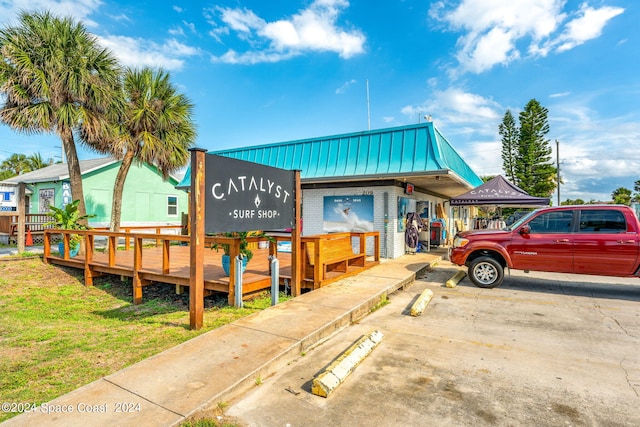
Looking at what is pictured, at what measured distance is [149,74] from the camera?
13336 millimetres

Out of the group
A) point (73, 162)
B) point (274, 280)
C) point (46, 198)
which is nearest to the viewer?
point (274, 280)

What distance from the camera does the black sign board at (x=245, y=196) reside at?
4820 millimetres

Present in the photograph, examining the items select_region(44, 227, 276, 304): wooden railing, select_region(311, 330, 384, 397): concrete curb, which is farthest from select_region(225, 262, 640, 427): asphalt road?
select_region(44, 227, 276, 304): wooden railing

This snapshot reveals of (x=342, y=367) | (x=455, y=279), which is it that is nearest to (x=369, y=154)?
(x=455, y=279)

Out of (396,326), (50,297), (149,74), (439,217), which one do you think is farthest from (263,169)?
(439,217)

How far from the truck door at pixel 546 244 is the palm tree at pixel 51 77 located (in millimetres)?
13377

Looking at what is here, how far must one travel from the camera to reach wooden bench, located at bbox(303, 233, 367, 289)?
7156 mm

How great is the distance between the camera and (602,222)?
7238mm

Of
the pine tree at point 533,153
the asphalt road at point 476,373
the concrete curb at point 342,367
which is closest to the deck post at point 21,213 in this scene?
the asphalt road at point 476,373

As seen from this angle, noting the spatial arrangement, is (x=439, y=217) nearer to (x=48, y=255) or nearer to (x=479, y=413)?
(x=479, y=413)

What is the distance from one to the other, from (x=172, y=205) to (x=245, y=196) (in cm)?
2023

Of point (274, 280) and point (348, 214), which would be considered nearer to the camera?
point (274, 280)

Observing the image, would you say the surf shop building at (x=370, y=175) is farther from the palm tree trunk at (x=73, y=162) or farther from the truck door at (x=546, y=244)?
the palm tree trunk at (x=73, y=162)

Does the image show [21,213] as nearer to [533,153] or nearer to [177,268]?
[177,268]
